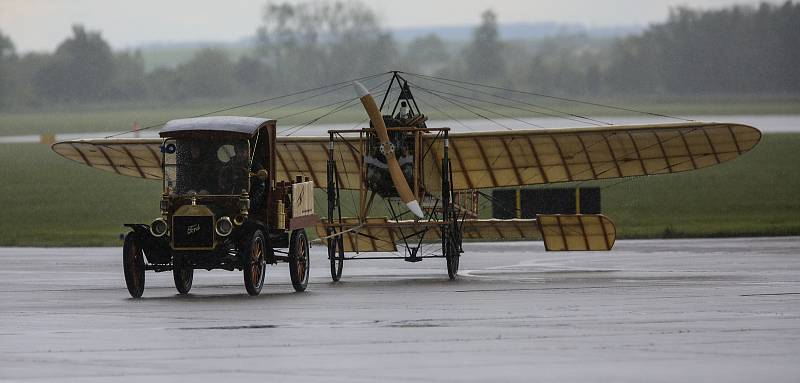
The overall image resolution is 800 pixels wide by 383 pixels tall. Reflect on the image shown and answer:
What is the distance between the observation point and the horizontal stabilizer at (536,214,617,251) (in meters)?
23.0

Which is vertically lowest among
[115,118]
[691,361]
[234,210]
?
[691,361]

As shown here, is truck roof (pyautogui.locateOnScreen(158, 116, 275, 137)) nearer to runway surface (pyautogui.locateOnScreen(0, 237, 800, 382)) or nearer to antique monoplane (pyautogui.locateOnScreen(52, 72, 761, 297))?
antique monoplane (pyautogui.locateOnScreen(52, 72, 761, 297))

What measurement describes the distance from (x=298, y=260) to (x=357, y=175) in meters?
7.03

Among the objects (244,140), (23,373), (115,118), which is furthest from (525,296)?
(115,118)

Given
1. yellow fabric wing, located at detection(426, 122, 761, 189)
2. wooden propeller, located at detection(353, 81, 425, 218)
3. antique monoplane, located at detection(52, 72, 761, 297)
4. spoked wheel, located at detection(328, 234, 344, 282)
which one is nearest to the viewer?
antique monoplane, located at detection(52, 72, 761, 297)

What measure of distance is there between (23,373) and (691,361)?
461 centimetres

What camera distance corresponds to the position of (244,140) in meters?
18.4

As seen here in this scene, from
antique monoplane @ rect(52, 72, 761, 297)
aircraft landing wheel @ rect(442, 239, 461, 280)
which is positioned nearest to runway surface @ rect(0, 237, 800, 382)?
aircraft landing wheel @ rect(442, 239, 461, 280)

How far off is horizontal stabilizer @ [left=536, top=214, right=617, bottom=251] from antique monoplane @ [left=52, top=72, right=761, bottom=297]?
20 millimetres

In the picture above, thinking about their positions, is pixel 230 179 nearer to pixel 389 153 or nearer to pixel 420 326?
pixel 389 153

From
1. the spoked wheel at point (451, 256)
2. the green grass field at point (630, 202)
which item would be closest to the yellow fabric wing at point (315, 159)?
the spoked wheel at point (451, 256)

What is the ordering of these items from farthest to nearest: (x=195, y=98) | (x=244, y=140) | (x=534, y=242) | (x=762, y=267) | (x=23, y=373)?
1. (x=195, y=98)
2. (x=534, y=242)
3. (x=762, y=267)
4. (x=244, y=140)
5. (x=23, y=373)

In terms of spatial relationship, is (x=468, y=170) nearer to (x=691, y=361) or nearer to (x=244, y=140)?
(x=244, y=140)

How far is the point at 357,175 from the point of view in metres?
25.3
